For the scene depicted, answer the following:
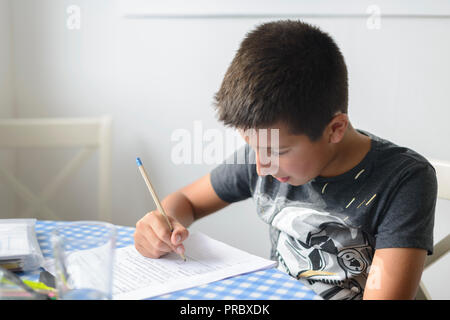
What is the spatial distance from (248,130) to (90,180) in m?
1.12

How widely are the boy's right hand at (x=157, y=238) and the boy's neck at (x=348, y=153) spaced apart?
0.28m

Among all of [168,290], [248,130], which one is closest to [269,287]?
[168,290]

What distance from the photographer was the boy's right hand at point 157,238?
34.6 inches

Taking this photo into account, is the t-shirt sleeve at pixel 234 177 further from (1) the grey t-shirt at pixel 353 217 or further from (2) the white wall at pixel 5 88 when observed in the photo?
(2) the white wall at pixel 5 88

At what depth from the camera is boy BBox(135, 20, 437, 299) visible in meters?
0.86

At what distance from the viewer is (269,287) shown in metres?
0.78

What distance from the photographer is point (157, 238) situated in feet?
2.90

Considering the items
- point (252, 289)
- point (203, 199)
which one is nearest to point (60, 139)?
point (203, 199)

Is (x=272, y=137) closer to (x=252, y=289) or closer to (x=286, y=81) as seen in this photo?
(x=286, y=81)

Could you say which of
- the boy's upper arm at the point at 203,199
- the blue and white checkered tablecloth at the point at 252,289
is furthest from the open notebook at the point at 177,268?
the boy's upper arm at the point at 203,199

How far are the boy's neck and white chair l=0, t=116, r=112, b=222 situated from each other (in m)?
0.84

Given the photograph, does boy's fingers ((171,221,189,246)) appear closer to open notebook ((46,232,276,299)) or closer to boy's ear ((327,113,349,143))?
open notebook ((46,232,276,299))

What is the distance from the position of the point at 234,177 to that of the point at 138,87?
0.73 meters

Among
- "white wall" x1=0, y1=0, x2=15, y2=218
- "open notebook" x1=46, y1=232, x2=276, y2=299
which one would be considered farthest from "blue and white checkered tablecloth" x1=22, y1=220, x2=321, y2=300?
"white wall" x1=0, y1=0, x2=15, y2=218
